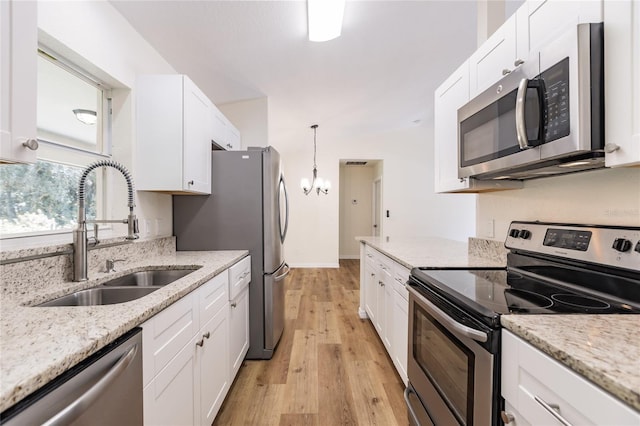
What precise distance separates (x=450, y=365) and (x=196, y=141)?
2.05 metres

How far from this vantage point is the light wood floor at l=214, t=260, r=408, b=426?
164 cm

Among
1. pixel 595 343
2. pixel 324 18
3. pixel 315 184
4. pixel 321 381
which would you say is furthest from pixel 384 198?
pixel 595 343

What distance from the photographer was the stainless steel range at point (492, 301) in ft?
2.81

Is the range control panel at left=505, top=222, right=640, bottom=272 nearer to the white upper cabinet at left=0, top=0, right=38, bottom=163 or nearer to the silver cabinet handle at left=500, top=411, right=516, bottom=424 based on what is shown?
the silver cabinet handle at left=500, top=411, right=516, bottom=424

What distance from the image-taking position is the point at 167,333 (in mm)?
1021

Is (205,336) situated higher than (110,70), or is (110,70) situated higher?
(110,70)

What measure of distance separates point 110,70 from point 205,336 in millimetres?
1634

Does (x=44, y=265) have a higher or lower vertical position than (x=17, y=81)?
lower

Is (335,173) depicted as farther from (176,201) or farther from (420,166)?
(176,201)

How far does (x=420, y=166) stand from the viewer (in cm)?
596

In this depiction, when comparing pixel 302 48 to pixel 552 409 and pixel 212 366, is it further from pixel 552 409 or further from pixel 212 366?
pixel 552 409

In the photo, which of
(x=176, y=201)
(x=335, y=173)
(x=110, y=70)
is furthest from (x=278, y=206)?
(x=335, y=173)

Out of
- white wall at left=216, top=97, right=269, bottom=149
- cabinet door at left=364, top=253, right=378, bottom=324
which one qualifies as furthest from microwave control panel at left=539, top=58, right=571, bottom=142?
white wall at left=216, top=97, right=269, bottom=149

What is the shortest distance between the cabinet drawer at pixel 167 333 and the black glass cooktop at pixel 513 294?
1072 millimetres
